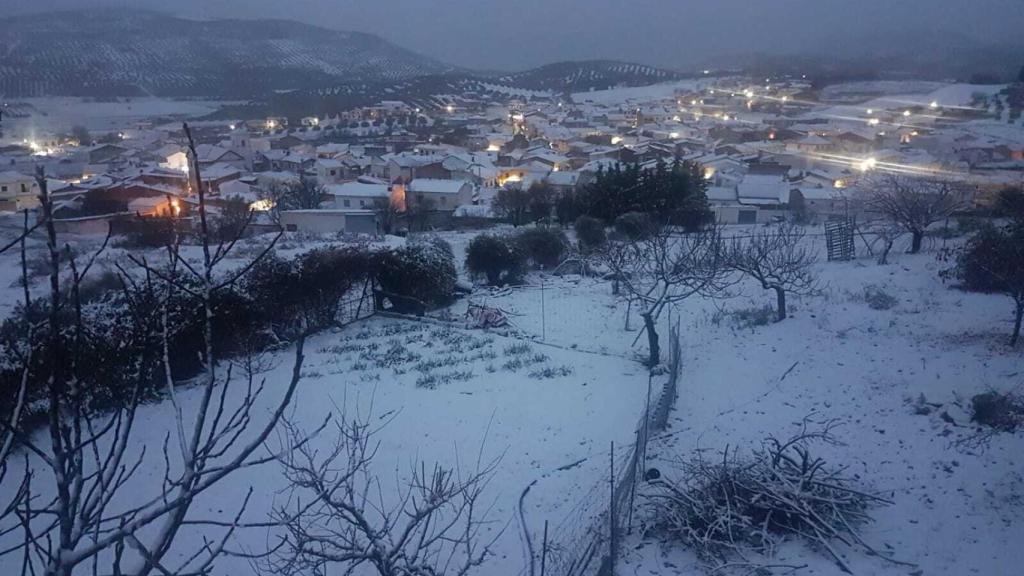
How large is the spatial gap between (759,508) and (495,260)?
28.8 feet

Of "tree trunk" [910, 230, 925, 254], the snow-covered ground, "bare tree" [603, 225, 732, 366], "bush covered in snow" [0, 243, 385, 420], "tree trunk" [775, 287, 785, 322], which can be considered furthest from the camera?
"tree trunk" [910, 230, 925, 254]

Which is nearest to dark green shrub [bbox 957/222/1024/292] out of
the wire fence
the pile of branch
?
the pile of branch

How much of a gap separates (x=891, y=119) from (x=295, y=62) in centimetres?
6372

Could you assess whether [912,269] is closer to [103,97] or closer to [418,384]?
[418,384]

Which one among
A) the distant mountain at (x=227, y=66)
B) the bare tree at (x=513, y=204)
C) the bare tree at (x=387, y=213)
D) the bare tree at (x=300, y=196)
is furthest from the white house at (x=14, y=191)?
the distant mountain at (x=227, y=66)

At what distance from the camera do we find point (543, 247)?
14.3 meters

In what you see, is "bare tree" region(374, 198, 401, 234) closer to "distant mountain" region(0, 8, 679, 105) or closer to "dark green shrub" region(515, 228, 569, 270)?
"dark green shrub" region(515, 228, 569, 270)

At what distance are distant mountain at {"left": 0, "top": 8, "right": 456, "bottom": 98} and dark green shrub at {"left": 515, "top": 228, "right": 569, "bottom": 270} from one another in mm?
42576

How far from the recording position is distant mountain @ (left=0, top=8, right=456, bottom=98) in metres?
49.3


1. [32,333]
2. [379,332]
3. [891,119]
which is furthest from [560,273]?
[891,119]

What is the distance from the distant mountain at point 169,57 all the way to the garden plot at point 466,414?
45.3 m

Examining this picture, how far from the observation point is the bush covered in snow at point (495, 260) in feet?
42.3

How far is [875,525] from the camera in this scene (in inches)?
181

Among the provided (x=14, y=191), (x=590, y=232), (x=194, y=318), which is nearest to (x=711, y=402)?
(x=194, y=318)
